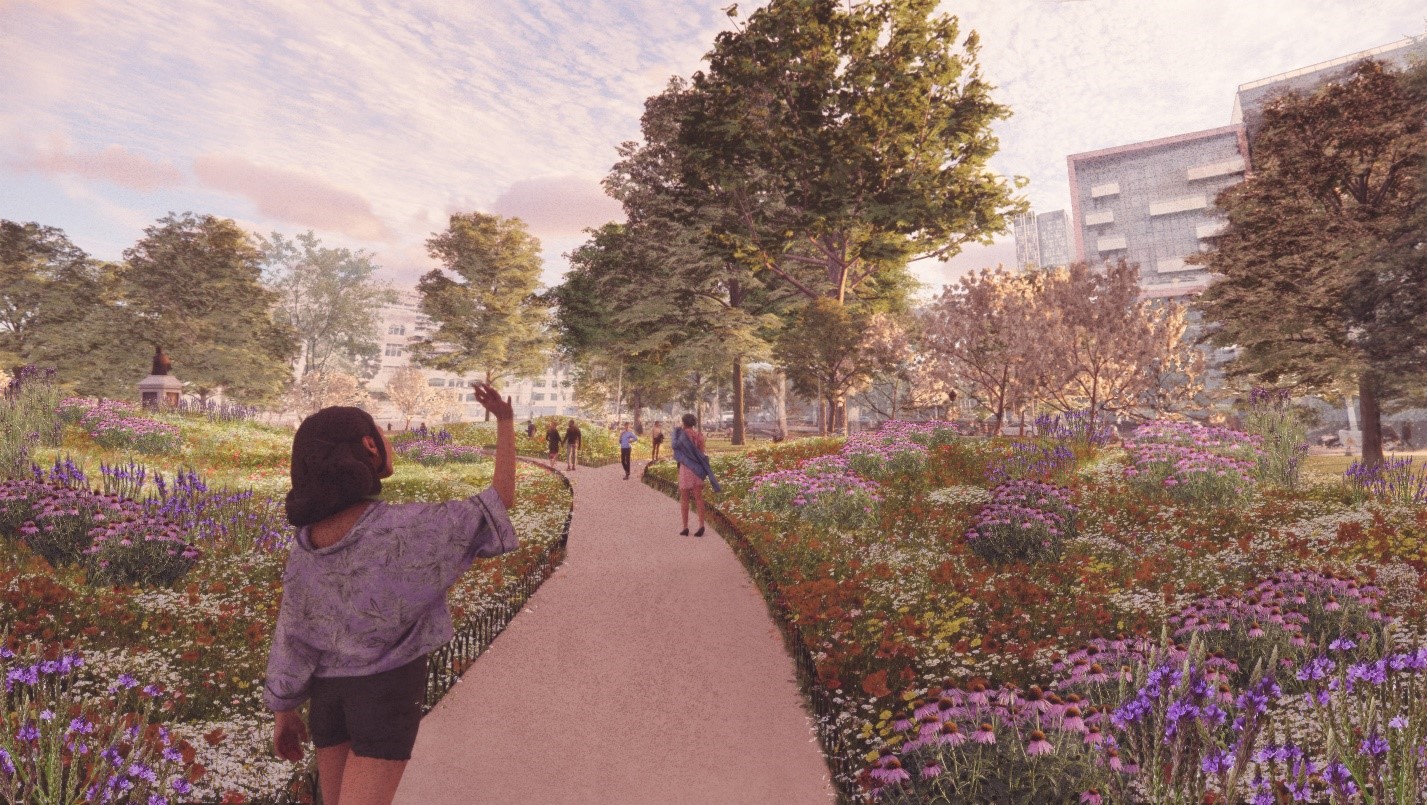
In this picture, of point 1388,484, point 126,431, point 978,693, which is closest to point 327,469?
point 978,693

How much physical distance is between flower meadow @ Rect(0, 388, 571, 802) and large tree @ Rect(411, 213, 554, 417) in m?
29.1

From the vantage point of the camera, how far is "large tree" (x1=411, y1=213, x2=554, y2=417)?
4228cm

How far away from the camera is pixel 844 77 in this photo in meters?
22.2

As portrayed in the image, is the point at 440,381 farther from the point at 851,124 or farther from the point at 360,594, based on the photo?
the point at 360,594

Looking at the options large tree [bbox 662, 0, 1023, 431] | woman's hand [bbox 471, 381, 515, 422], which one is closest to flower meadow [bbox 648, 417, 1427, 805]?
woman's hand [bbox 471, 381, 515, 422]

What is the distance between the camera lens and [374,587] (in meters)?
2.37

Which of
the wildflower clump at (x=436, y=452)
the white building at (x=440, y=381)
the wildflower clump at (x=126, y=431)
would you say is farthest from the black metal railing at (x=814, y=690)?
the white building at (x=440, y=381)

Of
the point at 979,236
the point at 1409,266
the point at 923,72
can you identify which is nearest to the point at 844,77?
the point at 923,72

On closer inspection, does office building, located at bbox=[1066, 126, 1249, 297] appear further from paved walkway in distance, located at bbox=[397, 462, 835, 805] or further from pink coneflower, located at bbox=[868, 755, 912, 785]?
pink coneflower, located at bbox=[868, 755, 912, 785]

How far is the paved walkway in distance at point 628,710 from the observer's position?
4.14 m

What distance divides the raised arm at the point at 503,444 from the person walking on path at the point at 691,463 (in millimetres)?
7546

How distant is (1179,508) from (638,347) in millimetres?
23252

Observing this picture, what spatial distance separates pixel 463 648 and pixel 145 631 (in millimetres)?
3040

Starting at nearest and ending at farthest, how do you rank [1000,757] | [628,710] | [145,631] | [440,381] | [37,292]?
[1000,757] < [628,710] < [145,631] < [37,292] < [440,381]
